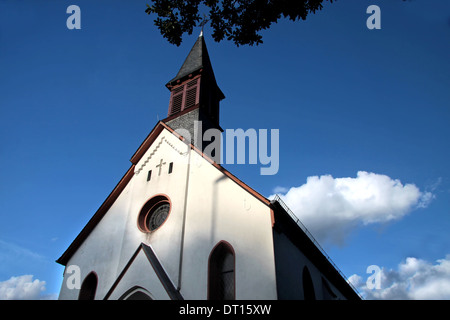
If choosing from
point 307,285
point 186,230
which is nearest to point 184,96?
point 186,230

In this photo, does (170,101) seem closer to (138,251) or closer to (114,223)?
(114,223)

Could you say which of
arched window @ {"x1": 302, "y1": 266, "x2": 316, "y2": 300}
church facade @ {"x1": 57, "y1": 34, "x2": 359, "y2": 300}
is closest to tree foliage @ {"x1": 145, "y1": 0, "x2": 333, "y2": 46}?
church facade @ {"x1": 57, "y1": 34, "x2": 359, "y2": 300}

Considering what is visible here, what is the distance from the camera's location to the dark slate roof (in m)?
22.3

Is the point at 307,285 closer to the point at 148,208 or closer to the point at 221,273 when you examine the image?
the point at 221,273

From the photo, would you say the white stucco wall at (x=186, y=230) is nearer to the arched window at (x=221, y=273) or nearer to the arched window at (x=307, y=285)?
the arched window at (x=221, y=273)

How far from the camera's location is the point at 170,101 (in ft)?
71.8

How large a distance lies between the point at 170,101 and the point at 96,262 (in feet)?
36.1

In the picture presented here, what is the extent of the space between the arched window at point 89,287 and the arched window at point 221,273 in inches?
242

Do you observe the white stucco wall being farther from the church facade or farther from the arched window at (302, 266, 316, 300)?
the arched window at (302, 266, 316, 300)

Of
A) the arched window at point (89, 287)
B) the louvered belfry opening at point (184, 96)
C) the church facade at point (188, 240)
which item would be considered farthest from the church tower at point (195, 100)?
the arched window at point (89, 287)

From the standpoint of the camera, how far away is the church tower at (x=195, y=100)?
750 inches

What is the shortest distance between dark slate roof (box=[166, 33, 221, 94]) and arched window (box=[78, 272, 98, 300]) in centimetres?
1294
